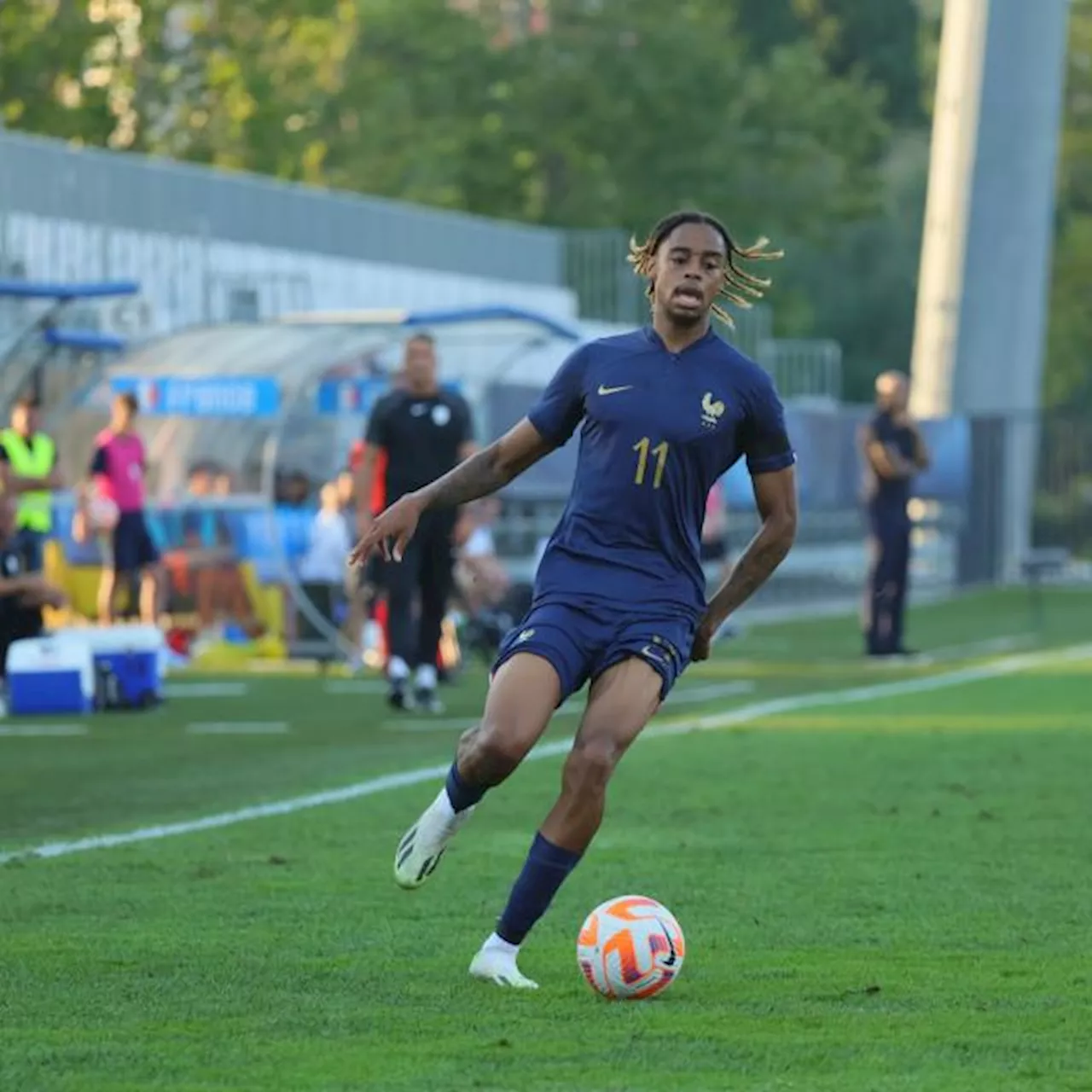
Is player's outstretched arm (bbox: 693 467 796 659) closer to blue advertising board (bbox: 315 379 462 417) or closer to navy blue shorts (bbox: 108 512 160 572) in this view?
navy blue shorts (bbox: 108 512 160 572)

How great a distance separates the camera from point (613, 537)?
30.3 ft

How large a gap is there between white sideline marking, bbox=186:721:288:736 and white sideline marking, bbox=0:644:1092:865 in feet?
5.99

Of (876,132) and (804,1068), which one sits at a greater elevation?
(876,132)

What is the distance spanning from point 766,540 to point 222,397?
1738 cm

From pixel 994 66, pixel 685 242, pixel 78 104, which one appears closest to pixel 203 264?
pixel 994 66

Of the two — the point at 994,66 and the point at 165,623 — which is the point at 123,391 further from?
the point at 994,66

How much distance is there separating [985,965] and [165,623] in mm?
18128

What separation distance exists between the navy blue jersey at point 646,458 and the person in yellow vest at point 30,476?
1216cm

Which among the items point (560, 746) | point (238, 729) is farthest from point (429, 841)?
point (238, 729)

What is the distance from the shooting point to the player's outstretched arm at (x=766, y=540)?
→ 950cm

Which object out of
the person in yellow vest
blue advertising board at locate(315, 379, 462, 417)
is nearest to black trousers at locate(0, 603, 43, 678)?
the person in yellow vest

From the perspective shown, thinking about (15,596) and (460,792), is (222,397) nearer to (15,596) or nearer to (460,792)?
(15,596)

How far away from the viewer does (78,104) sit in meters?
53.2

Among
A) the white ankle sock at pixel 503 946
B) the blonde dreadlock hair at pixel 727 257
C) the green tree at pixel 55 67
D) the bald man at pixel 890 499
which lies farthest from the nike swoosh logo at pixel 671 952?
the green tree at pixel 55 67
